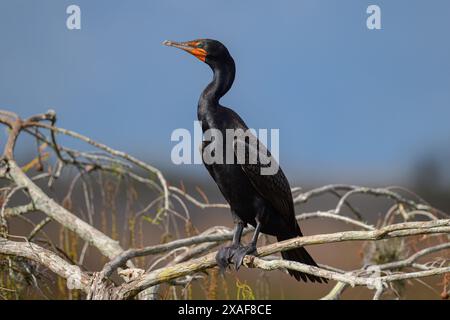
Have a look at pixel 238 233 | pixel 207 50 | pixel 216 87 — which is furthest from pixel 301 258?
pixel 207 50

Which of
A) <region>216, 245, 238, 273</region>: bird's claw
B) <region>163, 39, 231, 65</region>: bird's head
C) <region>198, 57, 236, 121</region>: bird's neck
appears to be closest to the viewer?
<region>216, 245, 238, 273</region>: bird's claw

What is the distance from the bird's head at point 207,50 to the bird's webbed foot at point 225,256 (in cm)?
113

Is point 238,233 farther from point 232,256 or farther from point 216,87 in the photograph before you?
point 216,87

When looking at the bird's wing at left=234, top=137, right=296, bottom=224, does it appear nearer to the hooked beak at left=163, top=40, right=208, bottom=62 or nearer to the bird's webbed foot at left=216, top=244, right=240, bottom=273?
the bird's webbed foot at left=216, top=244, right=240, bottom=273

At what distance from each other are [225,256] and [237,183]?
43 centimetres

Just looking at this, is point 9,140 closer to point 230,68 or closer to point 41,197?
point 41,197

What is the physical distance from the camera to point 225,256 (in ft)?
13.1

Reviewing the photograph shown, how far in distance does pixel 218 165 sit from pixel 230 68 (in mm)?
618

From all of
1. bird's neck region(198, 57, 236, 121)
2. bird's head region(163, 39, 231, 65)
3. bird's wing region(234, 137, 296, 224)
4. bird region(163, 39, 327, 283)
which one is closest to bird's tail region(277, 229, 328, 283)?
bird region(163, 39, 327, 283)

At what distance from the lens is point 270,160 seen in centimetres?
417

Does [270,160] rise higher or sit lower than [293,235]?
higher

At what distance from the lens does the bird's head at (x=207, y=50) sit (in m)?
4.22

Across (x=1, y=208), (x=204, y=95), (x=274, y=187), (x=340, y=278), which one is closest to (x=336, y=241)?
(x=340, y=278)

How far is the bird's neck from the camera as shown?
4078mm
